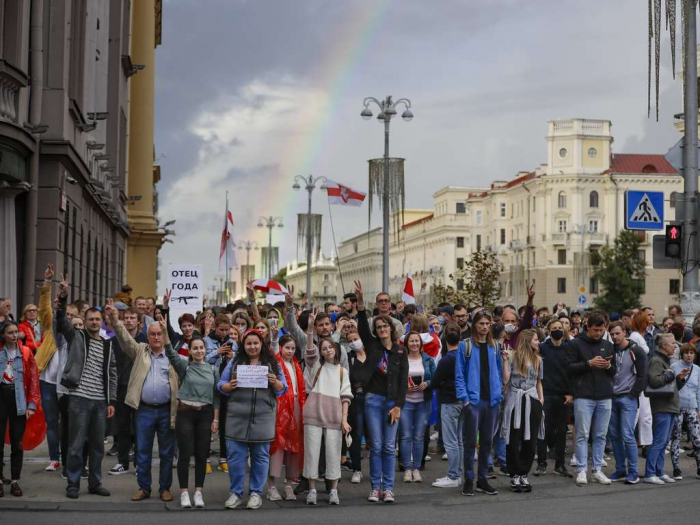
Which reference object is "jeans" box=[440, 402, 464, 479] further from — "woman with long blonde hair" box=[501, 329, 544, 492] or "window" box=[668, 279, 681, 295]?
"window" box=[668, 279, 681, 295]

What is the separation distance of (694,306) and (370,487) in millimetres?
7715

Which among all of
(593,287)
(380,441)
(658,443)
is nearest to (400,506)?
(380,441)

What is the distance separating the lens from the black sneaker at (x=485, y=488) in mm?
12922

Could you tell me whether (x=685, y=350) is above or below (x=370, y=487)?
above

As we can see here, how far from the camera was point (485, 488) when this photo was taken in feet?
42.5

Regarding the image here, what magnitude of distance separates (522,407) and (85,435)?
15.9ft

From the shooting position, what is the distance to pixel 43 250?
2216cm

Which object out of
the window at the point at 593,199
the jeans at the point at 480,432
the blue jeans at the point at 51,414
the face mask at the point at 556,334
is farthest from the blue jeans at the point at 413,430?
the window at the point at 593,199

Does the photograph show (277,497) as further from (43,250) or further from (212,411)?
(43,250)

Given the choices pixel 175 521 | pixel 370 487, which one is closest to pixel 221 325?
pixel 370 487

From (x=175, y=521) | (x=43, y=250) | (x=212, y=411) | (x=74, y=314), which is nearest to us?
(x=175, y=521)

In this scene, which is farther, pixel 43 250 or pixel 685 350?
pixel 43 250

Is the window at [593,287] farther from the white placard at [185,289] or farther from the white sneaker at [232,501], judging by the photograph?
the white sneaker at [232,501]

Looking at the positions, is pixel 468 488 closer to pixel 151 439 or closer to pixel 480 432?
pixel 480 432
